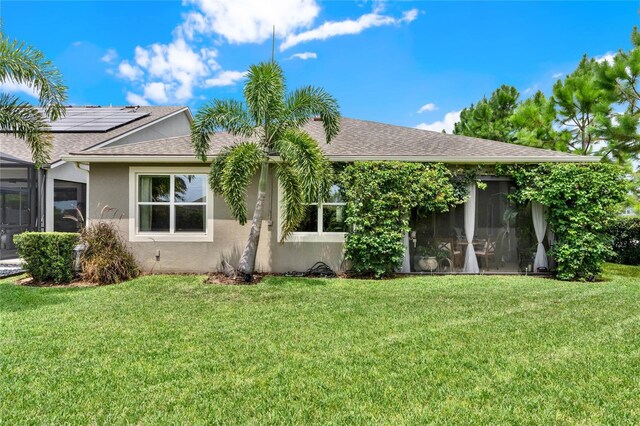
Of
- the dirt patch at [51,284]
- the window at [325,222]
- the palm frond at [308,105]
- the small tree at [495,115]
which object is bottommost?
the dirt patch at [51,284]

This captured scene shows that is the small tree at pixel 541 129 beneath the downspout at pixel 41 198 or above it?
above

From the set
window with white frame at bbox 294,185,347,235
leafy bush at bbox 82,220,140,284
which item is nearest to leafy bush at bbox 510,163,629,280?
window with white frame at bbox 294,185,347,235

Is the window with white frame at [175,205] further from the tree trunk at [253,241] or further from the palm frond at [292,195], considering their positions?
the palm frond at [292,195]

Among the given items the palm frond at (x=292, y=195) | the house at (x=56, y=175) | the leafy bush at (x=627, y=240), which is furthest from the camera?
the leafy bush at (x=627, y=240)

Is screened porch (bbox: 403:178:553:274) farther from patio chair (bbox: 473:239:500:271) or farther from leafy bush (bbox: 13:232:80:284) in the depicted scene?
leafy bush (bbox: 13:232:80:284)

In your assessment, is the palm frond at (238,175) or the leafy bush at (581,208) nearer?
the palm frond at (238,175)

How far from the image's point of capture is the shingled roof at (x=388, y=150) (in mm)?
9234

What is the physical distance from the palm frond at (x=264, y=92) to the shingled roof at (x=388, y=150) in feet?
6.48

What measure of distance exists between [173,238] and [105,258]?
5.52 feet

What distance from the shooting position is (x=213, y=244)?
9594 mm

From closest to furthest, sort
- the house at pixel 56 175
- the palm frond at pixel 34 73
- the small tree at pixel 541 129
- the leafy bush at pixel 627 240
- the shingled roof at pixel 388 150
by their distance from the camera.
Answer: the palm frond at pixel 34 73
the shingled roof at pixel 388 150
the house at pixel 56 175
the leafy bush at pixel 627 240
the small tree at pixel 541 129

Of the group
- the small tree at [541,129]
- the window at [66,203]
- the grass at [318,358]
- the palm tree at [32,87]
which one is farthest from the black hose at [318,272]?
the small tree at [541,129]

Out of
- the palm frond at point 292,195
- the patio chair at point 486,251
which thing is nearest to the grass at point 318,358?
the palm frond at point 292,195

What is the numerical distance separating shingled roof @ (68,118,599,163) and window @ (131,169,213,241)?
2.27 ft
